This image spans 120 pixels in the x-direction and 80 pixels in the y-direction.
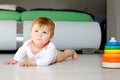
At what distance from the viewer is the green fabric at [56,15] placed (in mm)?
2354

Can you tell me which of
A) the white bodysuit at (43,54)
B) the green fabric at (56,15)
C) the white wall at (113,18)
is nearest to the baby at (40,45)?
the white bodysuit at (43,54)

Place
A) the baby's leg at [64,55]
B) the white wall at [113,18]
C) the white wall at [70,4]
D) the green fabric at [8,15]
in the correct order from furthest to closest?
the white wall at [70,4] → the white wall at [113,18] → the green fabric at [8,15] → the baby's leg at [64,55]

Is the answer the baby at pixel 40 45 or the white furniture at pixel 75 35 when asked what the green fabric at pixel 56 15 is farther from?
the baby at pixel 40 45

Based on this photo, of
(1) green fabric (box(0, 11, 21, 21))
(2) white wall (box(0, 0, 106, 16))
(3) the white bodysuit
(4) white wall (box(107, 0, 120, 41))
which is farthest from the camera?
(2) white wall (box(0, 0, 106, 16))

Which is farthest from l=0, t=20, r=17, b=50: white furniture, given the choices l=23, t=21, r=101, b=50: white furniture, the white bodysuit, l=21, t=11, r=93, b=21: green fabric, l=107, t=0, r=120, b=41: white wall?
l=107, t=0, r=120, b=41: white wall

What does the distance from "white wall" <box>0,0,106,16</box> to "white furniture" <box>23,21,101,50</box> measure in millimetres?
1270

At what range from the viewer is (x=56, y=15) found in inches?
94.0

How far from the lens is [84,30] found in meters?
2.28

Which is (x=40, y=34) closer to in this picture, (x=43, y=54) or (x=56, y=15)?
(x=43, y=54)

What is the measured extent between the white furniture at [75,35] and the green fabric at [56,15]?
0.38 ft

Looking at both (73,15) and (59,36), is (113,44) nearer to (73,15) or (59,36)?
(59,36)

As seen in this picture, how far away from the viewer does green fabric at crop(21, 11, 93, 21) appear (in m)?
2.35

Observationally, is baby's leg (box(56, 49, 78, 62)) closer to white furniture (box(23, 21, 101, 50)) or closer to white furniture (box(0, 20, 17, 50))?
white furniture (box(23, 21, 101, 50))

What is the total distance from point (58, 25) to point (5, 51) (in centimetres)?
51
